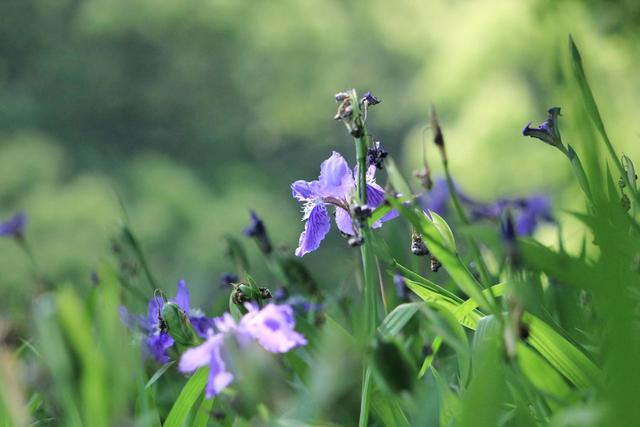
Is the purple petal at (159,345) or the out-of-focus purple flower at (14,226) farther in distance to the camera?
the out-of-focus purple flower at (14,226)

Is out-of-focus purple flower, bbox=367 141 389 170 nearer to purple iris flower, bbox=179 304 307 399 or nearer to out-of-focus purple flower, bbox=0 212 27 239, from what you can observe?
purple iris flower, bbox=179 304 307 399

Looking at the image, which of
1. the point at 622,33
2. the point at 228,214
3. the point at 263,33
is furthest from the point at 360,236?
the point at 263,33

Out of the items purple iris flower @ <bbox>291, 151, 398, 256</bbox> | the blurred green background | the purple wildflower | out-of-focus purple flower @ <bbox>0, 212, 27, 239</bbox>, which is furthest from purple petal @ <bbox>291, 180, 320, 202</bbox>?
the blurred green background

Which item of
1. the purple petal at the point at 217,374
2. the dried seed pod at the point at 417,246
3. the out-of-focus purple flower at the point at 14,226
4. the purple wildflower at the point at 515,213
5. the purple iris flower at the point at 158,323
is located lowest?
the purple wildflower at the point at 515,213

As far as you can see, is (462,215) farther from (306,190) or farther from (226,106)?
(226,106)

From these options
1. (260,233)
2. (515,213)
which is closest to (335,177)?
(260,233)

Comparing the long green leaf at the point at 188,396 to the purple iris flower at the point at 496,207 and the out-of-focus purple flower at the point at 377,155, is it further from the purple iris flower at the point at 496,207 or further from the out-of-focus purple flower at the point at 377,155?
the purple iris flower at the point at 496,207

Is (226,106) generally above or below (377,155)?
above

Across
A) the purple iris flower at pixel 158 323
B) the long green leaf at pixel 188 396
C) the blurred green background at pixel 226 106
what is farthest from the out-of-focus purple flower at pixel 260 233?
the blurred green background at pixel 226 106
